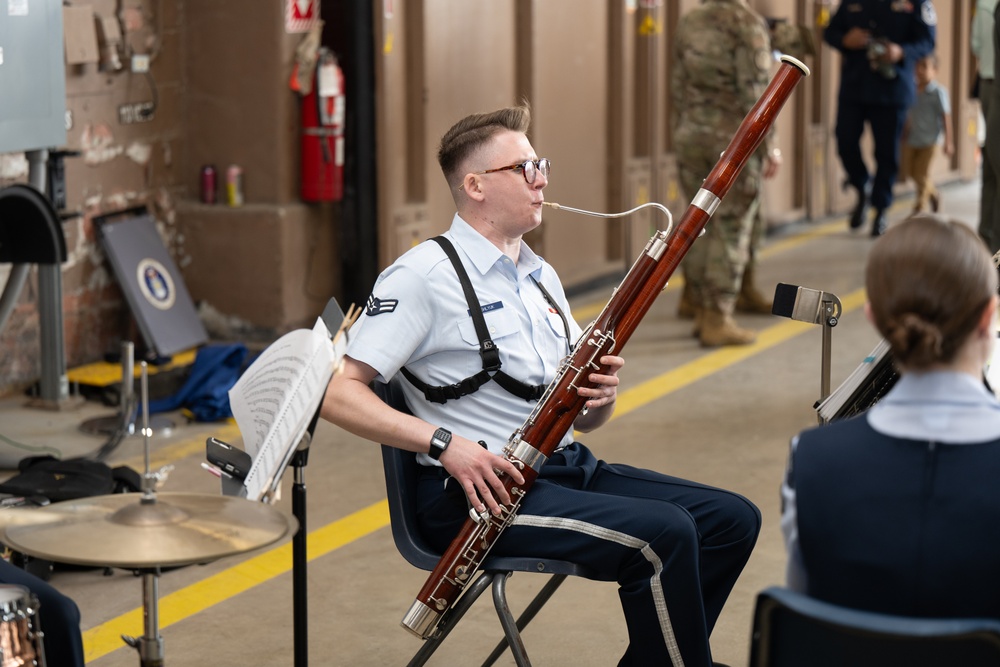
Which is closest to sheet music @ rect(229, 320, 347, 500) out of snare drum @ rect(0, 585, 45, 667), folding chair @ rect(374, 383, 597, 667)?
snare drum @ rect(0, 585, 45, 667)

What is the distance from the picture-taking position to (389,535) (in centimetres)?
466

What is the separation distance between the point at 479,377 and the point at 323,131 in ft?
13.3

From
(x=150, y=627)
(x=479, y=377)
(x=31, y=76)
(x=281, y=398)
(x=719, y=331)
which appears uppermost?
(x=31, y=76)

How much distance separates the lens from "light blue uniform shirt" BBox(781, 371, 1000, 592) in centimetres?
204

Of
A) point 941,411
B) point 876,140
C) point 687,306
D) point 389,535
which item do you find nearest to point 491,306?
point 941,411

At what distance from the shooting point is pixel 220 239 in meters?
7.11

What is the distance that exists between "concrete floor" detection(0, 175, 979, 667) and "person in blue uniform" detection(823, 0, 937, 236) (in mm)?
2781

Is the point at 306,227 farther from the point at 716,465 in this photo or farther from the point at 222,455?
the point at 222,455

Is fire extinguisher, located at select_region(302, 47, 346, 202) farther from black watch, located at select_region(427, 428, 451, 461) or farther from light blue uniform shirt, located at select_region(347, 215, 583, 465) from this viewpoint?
A: black watch, located at select_region(427, 428, 451, 461)

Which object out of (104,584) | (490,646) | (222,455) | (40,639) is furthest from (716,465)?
(40,639)

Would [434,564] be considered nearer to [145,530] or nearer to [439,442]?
[439,442]

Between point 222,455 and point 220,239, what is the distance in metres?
4.46

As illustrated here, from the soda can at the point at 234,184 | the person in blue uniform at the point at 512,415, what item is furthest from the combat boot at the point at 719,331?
the person in blue uniform at the point at 512,415

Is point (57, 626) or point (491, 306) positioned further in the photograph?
point (491, 306)
